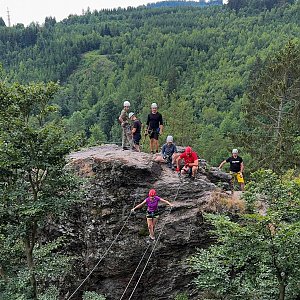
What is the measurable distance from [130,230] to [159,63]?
114 meters

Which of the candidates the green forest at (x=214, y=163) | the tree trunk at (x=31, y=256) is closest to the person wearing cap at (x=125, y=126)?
the green forest at (x=214, y=163)

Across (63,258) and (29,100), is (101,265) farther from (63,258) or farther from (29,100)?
(29,100)

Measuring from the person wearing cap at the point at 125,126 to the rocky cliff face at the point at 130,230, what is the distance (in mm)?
1046

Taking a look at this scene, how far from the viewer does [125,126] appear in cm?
1398

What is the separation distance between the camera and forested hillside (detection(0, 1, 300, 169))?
77.7 meters

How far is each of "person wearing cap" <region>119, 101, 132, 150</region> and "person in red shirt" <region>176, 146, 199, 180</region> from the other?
2.06m

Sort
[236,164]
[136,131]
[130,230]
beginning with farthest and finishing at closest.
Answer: [136,131] < [236,164] < [130,230]

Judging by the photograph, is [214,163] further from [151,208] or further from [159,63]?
[159,63]

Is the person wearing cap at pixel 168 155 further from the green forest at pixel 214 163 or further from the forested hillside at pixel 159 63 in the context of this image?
the forested hillside at pixel 159 63

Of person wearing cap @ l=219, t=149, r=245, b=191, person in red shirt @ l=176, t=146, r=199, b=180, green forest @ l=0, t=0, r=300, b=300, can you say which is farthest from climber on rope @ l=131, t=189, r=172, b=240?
person wearing cap @ l=219, t=149, r=245, b=191

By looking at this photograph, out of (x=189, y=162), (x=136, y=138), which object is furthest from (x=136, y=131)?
(x=189, y=162)

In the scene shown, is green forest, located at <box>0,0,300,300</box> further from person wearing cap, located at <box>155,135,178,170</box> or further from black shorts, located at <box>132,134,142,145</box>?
person wearing cap, located at <box>155,135,178,170</box>

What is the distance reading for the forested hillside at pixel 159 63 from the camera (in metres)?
77.7

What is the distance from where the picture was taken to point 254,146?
26734 mm
